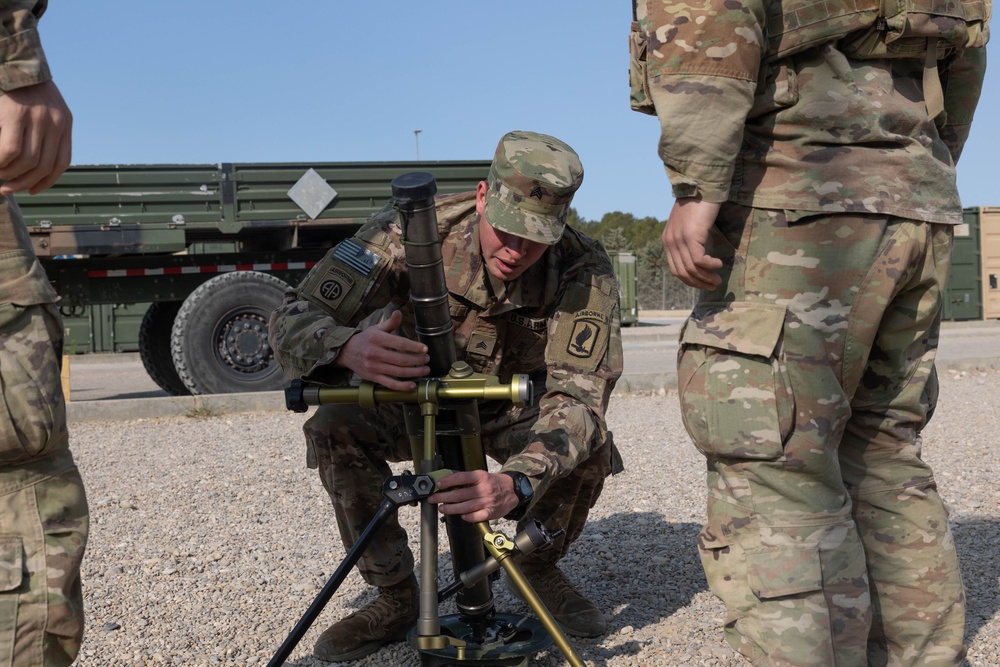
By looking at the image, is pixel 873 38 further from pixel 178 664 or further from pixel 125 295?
pixel 125 295

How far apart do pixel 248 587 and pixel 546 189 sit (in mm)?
1806

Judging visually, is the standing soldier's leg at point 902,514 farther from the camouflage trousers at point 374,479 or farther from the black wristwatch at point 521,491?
the camouflage trousers at point 374,479

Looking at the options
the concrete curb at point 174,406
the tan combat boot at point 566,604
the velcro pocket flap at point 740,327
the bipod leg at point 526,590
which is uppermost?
the velcro pocket flap at point 740,327

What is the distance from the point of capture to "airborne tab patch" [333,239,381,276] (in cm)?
293

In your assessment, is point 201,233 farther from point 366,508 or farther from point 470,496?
point 470,496

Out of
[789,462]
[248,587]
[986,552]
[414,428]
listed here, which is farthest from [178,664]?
[986,552]

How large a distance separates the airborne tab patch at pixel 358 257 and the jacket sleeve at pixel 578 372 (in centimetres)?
57

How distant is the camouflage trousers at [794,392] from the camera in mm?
2020

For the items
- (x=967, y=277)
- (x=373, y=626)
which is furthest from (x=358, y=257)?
(x=967, y=277)

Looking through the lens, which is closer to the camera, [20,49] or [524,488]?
[20,49]

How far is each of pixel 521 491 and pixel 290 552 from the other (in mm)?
1877

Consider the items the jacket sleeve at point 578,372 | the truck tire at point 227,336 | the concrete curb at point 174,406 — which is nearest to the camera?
the jacket sleeve at point 578,372

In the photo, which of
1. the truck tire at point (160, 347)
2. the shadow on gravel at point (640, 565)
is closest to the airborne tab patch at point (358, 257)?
the shadow on gravel at point (640, 565)

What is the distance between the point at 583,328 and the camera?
2891 millimetres
